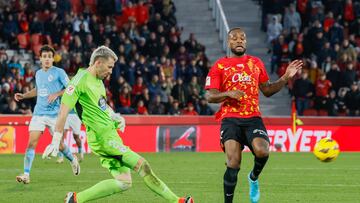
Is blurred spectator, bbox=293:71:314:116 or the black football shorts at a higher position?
the black football shorts

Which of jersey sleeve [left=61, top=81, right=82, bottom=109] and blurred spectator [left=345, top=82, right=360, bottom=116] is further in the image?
blurred spectator [left=345, top=82, right=360, bottom=116]

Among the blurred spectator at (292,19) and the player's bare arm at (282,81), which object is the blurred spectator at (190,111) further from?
the player's bare arm at (282,81)

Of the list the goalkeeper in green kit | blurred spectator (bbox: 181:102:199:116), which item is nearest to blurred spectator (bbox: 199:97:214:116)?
blurred spectator (bbox: 181:102:199:116)

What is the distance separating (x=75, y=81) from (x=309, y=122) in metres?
17.7

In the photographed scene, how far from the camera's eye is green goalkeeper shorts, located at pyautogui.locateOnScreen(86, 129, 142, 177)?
11.9 meters

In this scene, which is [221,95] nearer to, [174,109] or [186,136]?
[186,136]

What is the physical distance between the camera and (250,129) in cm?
1306

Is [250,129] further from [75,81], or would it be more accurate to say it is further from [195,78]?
[195,78]

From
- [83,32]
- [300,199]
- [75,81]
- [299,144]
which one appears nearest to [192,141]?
[299,144]

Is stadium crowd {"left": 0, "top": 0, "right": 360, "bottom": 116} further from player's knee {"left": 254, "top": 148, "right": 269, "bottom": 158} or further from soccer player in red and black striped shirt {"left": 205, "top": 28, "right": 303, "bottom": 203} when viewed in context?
player's knee {"left": 254, "top": 148, "right": 269, "bottom": 158}

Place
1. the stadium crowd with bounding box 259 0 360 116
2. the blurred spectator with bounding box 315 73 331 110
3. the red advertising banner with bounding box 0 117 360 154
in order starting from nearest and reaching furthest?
1. the red advertising banner with bounding box 0 117 360 154
2. the blurred spectator with bounding box 315 73 331 110
3. the stadium crowd with bounding box 259 0 360 116

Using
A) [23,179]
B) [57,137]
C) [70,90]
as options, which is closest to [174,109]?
[23,179]

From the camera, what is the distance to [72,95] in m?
11.8

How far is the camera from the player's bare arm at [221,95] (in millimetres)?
12828
